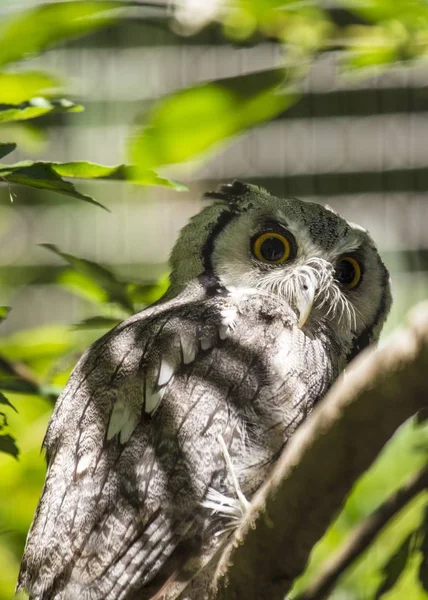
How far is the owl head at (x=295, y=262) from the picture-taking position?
1.54 m

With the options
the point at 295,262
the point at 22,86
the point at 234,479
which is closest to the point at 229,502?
the point at 234,479

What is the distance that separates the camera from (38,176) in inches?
46.1

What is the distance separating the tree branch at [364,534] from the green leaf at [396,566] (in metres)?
0.05

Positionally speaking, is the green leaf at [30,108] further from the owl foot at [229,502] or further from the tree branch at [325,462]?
the tree branch at [325,462]

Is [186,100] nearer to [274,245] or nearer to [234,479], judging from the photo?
[274,245]

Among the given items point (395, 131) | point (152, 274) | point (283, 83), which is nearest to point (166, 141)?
point (283, 83)

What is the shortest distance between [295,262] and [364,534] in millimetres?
610

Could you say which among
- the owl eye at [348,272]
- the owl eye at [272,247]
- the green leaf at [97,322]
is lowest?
the green leaf at [97,322]

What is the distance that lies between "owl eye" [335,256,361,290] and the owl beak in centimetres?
14

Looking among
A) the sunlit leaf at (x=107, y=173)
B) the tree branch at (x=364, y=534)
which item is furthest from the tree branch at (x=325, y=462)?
the sunlit leaf at (x=107, y=173)

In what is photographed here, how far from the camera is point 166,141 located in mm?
1375

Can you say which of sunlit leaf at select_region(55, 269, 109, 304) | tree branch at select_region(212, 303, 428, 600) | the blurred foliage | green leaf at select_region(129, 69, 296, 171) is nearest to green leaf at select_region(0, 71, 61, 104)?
the blurred foliage

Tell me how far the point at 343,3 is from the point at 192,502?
2.61 feet

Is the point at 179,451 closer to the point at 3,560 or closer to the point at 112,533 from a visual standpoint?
the point at 112,533
